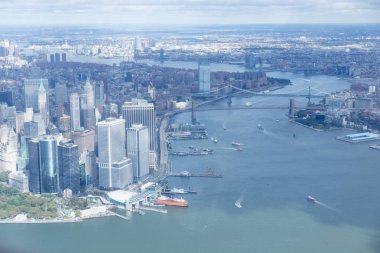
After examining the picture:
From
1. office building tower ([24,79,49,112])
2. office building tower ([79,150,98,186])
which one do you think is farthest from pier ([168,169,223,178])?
office building tower ([24,79,49,112])

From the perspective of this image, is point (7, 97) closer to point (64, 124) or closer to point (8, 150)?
point (64, 124)

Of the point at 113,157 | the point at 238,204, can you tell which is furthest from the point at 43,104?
the point at 238,204

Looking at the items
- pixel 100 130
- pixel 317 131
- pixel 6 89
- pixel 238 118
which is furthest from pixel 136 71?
pixel 100 130

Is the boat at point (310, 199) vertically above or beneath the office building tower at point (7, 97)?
beneath

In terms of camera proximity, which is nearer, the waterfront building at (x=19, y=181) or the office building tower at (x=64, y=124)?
the waterfront building at (x=19, y=181)

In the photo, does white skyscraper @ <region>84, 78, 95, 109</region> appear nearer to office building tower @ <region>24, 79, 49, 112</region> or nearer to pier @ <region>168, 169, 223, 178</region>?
office building tower @ <region>24, 79, 49, 112</region>

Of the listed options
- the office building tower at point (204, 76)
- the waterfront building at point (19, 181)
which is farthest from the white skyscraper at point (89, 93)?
the office building tower at point (204, 76)

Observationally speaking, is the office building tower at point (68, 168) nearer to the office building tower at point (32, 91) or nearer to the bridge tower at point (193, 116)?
the office building tower at point (32, 91)
